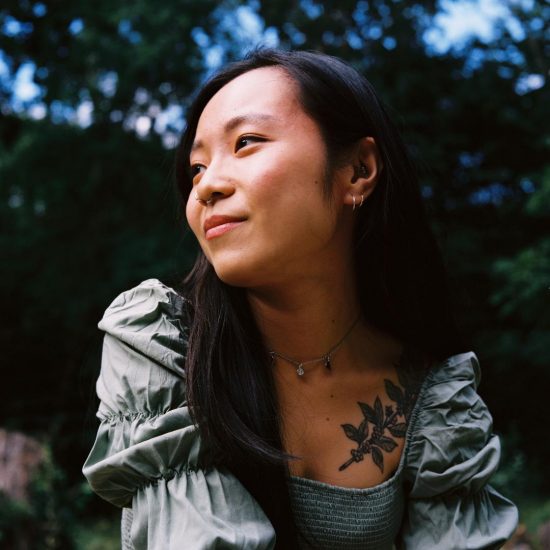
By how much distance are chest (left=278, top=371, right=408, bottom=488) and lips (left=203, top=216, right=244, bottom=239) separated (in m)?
0.43

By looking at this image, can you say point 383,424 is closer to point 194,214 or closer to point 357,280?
point 357,280

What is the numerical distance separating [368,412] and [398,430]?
8 cm

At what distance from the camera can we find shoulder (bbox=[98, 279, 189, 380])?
4.39 ft

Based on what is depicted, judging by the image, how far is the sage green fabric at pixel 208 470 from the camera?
119cm

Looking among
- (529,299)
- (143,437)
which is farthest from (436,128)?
(143,437)

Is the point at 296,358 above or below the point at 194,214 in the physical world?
below

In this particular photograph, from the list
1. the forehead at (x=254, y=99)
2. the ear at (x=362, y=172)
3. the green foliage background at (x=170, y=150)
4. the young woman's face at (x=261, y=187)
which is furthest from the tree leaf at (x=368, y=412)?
the green foliage background at (x=170, y=150)

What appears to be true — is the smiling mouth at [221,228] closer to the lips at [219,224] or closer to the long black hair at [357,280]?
the lips at [219,224]

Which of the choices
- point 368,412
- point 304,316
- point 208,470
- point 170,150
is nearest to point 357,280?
point 304,316

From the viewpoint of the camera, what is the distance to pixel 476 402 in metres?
1.68

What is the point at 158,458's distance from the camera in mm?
1225

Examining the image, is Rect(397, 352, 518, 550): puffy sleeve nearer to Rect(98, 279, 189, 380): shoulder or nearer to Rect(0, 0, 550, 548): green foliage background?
Rect(98, 279, 189, 380): shoulder

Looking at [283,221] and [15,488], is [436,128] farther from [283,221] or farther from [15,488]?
[283,221]

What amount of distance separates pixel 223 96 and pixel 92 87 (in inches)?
198
